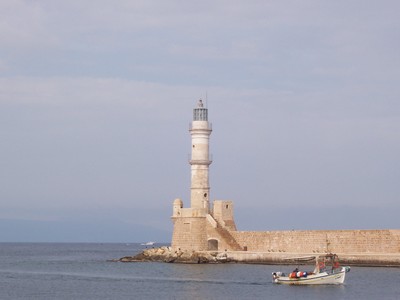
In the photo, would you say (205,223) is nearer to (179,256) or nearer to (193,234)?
(193,234)

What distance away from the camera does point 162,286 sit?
126ft

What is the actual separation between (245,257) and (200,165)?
19.6 ft

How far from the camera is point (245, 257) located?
49.9 metres

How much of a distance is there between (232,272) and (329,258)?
518 cm

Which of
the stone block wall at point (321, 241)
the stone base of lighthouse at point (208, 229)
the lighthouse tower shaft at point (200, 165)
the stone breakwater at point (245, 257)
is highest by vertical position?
the lighthouse tower shaft at point (200, 165)

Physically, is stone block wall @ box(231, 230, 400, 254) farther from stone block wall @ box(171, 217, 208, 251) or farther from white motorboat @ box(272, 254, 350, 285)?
white motorboat @ box(272, 254, 350, 285)

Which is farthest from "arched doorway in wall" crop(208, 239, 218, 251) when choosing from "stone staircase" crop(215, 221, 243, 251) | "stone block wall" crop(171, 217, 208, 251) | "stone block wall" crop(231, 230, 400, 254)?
"stone block wall" crop(231, 230, 400, 254)

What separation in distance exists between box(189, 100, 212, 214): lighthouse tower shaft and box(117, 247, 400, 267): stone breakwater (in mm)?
2809

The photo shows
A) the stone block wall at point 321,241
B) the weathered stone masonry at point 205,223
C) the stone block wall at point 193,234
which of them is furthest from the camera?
the stone block wall at point 193,234

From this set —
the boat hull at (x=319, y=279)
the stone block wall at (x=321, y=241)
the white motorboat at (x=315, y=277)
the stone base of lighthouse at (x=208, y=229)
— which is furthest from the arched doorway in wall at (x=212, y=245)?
the boat hull at (x=319, y=279)

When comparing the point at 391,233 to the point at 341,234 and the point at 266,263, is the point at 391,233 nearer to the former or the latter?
the point at 341,234

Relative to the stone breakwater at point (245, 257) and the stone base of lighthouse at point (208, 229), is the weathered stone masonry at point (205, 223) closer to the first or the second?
the stone base of lighthouse at point (208, 229)

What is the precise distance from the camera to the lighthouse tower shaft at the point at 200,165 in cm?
5197

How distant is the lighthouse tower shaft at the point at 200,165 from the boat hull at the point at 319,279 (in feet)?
→ 44.8
